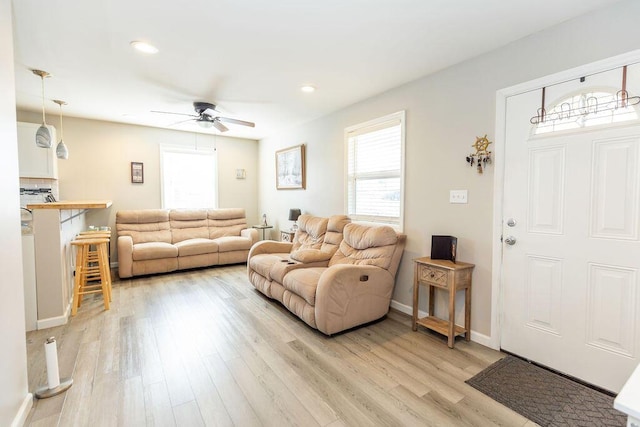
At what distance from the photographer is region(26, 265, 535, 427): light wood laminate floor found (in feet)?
5.62

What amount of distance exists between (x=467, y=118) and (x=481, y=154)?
37 centimetres

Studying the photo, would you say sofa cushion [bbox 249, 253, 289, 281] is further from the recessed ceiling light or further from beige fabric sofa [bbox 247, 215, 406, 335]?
the recessed ceiling light

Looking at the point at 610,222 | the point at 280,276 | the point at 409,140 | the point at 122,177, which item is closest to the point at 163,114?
the point at 122,177

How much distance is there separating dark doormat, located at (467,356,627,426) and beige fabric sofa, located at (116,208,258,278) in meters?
4.19

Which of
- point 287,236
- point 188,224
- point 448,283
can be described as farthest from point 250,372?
point 188,224

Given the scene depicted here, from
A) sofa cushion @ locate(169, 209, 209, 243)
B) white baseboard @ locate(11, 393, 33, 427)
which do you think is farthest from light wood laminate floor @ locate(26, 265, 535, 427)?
sofa cushion @ locate(169, 209, 209, 243)

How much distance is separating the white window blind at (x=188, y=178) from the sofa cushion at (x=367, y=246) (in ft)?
12.0

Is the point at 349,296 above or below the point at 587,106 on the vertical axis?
below

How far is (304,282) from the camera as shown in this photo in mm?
2840

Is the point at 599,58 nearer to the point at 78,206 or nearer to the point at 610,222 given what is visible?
the point at 610,222

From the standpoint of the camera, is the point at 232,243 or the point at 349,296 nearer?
the point at 349,296

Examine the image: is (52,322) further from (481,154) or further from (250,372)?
(481,154)

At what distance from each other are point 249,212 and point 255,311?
357cm

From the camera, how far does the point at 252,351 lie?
2.42 metres
